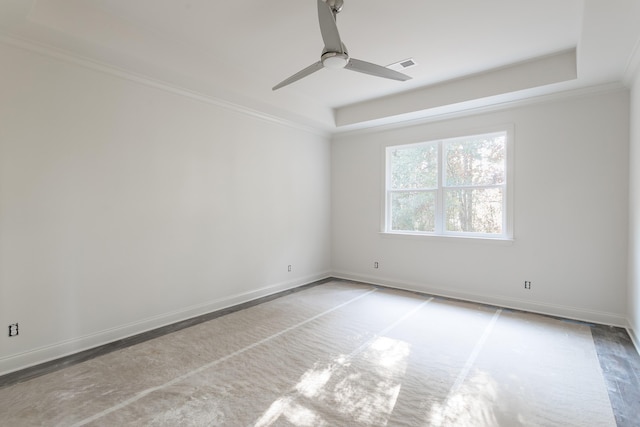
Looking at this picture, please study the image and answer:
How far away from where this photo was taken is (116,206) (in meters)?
3.05

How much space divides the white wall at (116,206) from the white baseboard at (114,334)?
11mm

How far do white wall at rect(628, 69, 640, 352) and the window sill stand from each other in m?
1.12

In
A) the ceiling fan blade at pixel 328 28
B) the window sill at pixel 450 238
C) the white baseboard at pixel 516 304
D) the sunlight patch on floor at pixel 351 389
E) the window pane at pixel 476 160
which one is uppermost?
the ceiling fan blade at pixel 328 28

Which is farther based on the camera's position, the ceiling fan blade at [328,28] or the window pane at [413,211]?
the window pane at [413,211]

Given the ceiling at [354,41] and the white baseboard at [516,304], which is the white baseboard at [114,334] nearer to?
the white baseboard at [516,304]

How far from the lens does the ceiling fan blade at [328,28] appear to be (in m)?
2.06

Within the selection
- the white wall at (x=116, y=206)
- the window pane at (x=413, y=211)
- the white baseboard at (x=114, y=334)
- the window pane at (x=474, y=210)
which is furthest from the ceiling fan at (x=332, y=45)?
the white baseboard at (x=114, y=334)

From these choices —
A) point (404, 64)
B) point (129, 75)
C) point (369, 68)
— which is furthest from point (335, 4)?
point (129, 75)

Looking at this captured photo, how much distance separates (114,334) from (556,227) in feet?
16.2

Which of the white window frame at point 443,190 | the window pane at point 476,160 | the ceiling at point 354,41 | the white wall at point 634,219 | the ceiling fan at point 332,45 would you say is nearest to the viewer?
the ceiling fan at point 332,45

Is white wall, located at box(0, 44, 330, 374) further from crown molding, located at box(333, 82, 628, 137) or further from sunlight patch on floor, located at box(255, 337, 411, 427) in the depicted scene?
sunlight patch on floor, located at box(255, 337, 411, 427)

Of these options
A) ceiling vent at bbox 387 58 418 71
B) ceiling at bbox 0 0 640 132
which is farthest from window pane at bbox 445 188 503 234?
ceiling vent at bbox 387 58 418 71

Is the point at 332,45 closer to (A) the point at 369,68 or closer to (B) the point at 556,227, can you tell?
(A) the point at 369,68

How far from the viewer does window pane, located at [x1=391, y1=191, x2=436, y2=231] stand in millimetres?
4807
